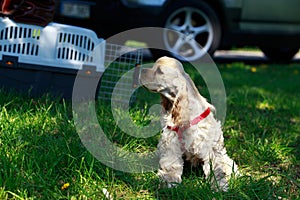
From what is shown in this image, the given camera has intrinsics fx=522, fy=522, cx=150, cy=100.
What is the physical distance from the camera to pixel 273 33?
740 cm

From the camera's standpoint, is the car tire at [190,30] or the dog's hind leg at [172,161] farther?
the car tire at [190,30]

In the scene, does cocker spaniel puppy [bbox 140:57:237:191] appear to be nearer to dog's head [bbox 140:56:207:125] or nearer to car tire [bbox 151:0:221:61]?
dog's head [bbox 140:56:207:125]

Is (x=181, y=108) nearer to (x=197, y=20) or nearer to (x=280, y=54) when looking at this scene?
(x=197, y=20)

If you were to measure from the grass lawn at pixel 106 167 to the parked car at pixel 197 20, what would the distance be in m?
2.19

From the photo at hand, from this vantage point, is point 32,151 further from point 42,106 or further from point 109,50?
point 109,50

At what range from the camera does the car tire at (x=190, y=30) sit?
21.8 feet

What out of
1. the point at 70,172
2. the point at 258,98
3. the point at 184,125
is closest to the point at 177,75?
the point at 184,125

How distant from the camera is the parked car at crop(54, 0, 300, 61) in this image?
21.5 ft

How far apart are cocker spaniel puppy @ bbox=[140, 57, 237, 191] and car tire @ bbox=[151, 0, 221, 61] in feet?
12.3

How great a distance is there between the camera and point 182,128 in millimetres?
2730

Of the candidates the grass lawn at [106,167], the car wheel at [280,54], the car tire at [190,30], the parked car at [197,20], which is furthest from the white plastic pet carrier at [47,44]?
the car wheel at [280,54]

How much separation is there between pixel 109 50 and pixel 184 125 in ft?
6.00

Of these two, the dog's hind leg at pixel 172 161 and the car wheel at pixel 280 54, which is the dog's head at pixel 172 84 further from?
the car wheel at pixel 280 54

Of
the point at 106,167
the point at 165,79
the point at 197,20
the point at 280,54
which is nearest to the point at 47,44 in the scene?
the point at 106,167
